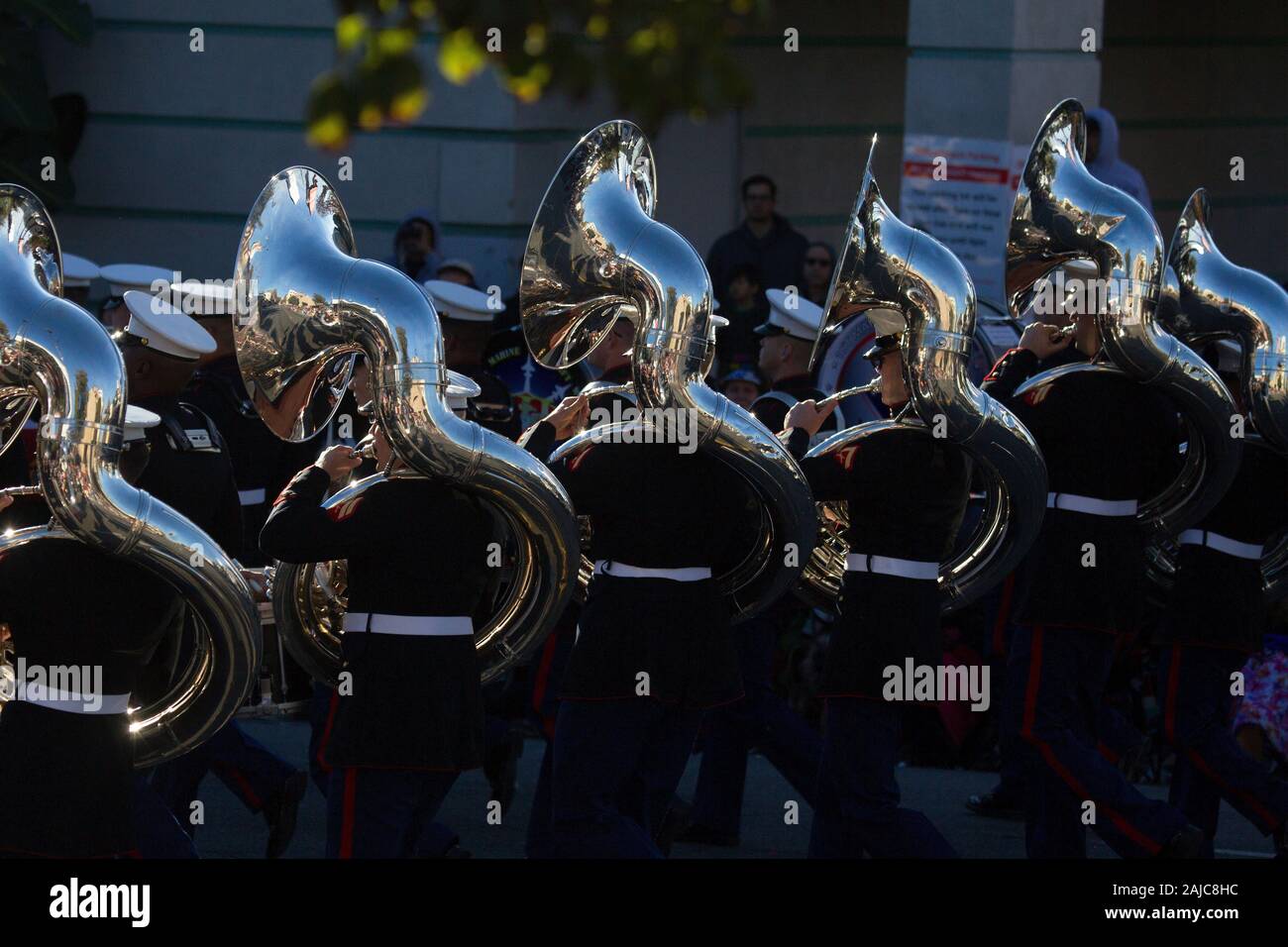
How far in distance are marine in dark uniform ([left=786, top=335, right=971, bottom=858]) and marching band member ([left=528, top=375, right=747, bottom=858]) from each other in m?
0.36

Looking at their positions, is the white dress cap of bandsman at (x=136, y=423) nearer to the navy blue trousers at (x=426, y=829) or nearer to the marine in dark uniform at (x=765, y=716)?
the navy blue trousers at (x=426, y=829)

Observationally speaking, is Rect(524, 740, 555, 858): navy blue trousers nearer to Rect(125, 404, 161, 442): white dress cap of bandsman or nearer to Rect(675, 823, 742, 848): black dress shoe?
Rect(675, 823, 742, 848): black dress shoe

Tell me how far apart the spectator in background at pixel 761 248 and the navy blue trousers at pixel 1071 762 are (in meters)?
4.06

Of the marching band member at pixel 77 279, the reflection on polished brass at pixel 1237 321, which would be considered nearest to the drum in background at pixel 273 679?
the marching band member at pixel 77 279

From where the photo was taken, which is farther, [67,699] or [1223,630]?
[1223,630]

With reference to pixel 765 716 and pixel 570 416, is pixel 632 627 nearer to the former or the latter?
pixel 570 416

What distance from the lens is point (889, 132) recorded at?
12.2 metres

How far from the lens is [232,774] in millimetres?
6676

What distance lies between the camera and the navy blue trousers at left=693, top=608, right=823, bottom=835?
7.05 meters

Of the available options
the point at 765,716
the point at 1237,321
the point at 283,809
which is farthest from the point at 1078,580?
the point at 283,809

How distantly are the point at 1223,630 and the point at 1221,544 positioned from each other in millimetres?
284

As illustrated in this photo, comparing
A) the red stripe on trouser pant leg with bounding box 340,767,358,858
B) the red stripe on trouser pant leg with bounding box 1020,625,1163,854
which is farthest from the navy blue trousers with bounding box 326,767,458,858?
the red stripe on trouser pant leg with bounding box 1020,625,1163,854
